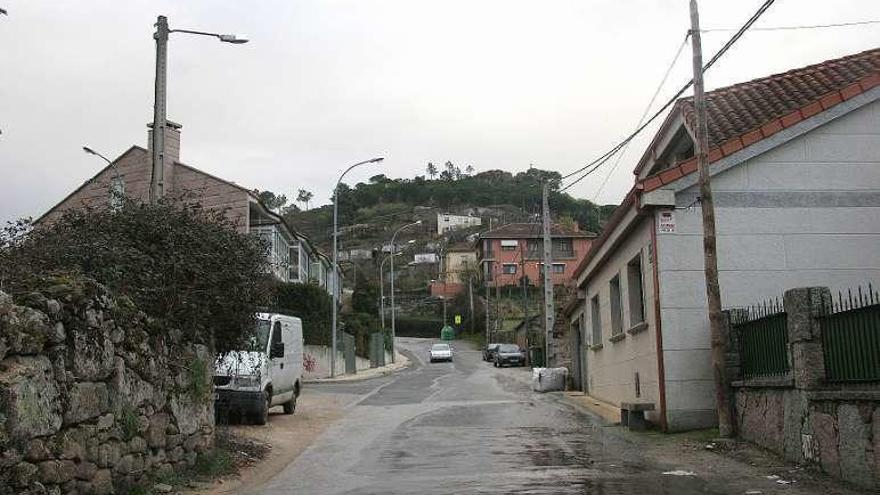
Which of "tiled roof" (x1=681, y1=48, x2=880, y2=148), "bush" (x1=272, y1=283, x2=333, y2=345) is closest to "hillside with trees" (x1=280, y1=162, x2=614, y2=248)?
"bush" (x1=272, y1=283, x2=333, y2=345)

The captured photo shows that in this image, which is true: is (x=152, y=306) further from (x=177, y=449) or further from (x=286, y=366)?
(x=286, y=366)

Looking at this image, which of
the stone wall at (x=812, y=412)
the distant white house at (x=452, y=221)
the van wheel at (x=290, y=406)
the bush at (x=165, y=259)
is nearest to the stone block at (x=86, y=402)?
the bush at (x=165, y=259)

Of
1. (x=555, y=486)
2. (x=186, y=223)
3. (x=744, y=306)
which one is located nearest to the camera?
(x=555, y=486)

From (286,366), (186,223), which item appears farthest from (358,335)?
(186,223)

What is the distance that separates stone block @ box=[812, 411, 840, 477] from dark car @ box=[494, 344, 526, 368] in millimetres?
44993

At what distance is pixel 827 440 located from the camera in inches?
360

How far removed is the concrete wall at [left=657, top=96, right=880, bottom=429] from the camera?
47.9ft

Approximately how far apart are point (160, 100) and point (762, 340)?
9.99 m

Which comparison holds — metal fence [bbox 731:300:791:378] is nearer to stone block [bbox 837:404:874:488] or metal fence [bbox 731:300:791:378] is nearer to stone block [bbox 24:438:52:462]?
stone block [bbox 837:404:874:488]

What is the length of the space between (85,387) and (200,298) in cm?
295

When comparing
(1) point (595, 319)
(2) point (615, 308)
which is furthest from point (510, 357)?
(2) point (615, 308)

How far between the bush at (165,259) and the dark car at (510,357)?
43.6 m

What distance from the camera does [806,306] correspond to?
9.91 m

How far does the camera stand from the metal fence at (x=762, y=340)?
36.3 feet
